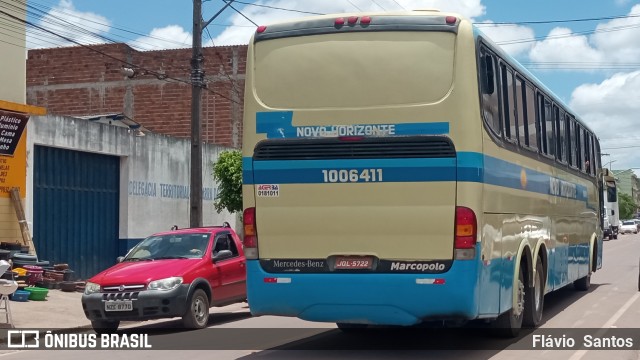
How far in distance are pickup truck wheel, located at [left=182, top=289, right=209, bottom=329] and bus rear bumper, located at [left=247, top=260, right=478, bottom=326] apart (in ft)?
12.6

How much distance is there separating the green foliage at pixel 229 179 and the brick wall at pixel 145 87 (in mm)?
8666

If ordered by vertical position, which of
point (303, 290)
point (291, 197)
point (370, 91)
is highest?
point (370, 91)

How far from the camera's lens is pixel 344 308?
370 inches

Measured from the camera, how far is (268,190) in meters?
9.83

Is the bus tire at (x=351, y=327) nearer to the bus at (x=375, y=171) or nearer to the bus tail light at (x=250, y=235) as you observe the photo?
the bus at (x=375, y=171)

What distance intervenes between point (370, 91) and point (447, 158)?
114 cm

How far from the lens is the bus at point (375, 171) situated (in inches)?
360

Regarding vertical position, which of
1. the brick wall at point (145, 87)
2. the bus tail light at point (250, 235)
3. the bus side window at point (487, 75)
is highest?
the brick wall at point (145, 87)

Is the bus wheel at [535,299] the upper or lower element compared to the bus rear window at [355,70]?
lower

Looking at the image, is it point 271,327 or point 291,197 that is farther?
point 271,327

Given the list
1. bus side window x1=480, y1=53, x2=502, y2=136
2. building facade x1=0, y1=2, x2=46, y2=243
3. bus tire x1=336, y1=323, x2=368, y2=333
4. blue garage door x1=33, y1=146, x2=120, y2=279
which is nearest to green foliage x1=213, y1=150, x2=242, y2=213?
blue garage door x1=33, y1=146, x2=120, y2=279

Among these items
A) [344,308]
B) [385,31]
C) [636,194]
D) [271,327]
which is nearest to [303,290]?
[344,308]

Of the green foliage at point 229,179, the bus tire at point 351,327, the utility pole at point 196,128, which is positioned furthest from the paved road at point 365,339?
the green foliage at point 229,179

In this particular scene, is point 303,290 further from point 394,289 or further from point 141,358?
point 141,358
